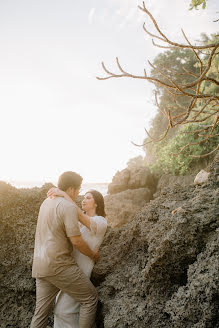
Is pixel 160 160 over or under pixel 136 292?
over

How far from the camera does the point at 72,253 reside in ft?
9.68

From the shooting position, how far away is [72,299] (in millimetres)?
2814

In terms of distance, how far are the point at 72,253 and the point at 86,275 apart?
349 mm

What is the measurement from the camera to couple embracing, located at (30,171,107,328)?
2582 mm

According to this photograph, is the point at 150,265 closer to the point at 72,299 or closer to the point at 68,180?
the point at 72,299

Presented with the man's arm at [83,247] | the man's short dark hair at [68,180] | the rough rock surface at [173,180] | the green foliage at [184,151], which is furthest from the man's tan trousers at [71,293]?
the green foliage at [184,151]

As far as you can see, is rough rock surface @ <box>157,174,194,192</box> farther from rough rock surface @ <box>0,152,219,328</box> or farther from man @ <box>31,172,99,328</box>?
man @ <box>31,172,99,328</box>

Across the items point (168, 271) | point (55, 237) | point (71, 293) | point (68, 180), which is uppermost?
point (68, 180)

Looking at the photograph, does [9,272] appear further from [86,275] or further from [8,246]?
[86,275]

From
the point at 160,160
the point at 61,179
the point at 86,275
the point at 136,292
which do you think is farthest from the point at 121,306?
the point at 160,160

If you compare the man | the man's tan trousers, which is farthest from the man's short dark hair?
the man's tan trousers

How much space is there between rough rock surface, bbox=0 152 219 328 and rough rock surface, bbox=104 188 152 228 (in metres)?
5.32

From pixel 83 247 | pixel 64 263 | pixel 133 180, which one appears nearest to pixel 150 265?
pixel 83 247

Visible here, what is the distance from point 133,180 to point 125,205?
8.22 feet
